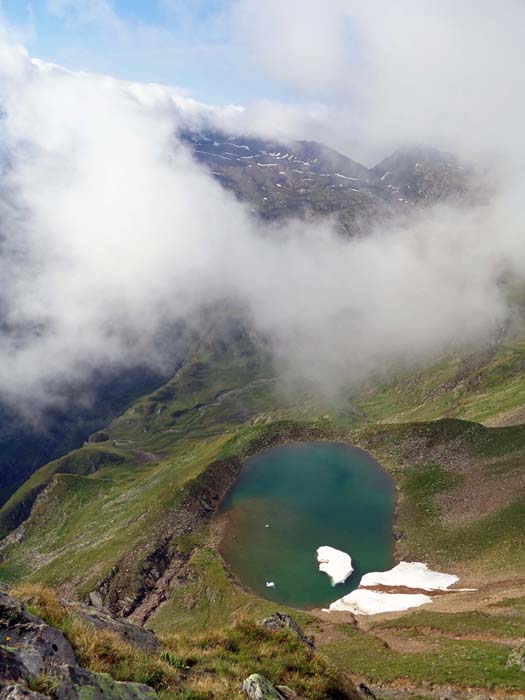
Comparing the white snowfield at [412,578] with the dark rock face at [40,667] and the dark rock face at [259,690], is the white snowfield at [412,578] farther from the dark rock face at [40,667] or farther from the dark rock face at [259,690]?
the dark rock face at [40,667]

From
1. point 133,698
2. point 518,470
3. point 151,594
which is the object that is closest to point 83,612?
point 133,698

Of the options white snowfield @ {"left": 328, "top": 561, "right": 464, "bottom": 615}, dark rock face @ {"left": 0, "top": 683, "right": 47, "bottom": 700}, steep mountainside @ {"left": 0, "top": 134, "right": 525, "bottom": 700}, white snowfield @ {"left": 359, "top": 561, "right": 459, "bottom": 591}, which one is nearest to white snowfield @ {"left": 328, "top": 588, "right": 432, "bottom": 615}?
white snowfield @ {"left": 328, "top": 561, "right": 464, "bottom": 615}

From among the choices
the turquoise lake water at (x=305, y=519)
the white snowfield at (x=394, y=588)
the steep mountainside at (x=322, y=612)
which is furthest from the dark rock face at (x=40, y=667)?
the turquoise lake water at (x=305, y=519)

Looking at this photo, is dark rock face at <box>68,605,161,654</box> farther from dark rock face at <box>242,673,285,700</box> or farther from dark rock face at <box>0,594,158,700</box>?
dark rock face at <box>242,673,285,700</box>

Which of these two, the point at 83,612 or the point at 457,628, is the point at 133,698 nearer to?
the point at 83,612

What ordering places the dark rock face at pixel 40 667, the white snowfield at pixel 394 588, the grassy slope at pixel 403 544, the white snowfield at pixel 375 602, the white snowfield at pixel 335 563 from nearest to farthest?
the dark rock face at pixel 40 667 < the grassy slope at pixel 403 544 < the white snowfield at pixel 375 602 < the white snowfield at pixel 394 588 < the white snowfield at pixel 335 563

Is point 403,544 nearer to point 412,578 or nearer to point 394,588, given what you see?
point 412,578
